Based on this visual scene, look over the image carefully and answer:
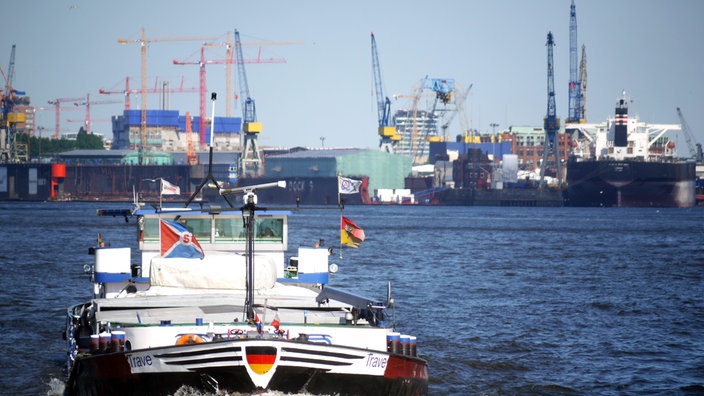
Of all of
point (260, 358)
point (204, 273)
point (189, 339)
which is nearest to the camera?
point (260, 358)

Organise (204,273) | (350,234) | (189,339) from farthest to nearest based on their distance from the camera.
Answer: (204,273) < (350,234) < (189,339)

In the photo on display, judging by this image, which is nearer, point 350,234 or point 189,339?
point 189,339

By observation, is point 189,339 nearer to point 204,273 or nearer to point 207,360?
point 207,360

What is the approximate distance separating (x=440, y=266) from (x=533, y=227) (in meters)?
65.2

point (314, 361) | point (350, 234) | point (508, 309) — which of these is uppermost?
point (350, 234)

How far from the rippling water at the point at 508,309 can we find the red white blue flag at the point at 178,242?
5.27m

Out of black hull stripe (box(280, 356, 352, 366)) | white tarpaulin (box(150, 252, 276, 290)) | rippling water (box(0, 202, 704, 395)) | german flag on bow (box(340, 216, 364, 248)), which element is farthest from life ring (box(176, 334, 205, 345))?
rippling water (box(0, 202, 704, 395))

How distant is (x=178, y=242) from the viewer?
84.1 ft

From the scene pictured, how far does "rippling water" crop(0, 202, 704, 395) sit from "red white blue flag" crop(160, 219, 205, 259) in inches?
207

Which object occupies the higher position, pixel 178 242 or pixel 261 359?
pixel 178 242

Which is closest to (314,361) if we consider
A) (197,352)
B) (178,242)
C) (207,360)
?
(207,360)

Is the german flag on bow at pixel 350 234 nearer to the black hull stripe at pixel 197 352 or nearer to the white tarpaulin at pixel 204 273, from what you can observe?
the white tarpaulin at pixel 204 273

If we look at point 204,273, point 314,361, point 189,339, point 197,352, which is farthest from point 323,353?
point 204,273

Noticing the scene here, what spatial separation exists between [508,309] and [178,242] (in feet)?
74.0
